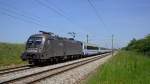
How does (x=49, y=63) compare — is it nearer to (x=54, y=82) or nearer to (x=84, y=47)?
(x=54, y=82)

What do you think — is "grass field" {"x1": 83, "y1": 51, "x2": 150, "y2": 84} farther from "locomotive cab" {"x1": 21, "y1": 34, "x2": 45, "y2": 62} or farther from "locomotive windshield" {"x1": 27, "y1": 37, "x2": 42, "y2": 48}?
"locomotive windshield" {"x1": 27, "y1": 37, "x2": 42, "y2": 48}

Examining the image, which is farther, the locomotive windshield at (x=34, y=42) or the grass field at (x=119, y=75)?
the locomotive windshield at (x=34, y=42)

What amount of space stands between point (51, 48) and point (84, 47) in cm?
2415

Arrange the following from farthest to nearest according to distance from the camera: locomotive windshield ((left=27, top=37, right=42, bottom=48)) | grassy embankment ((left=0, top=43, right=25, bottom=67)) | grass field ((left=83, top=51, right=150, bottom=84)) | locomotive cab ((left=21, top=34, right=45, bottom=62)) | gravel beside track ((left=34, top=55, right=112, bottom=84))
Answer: grassy embankment ((left=0, top=43, right=25, bottom=67)) < locomotive windshield ((left=27, top=37, right=42, bottom=48)) < locomotive cab ((left=21, top=34, right=45, bottom=62)) < gravel beside track ((left=34, top=55, right=112, bottom=84)) < grass field ((left=83, top=51, right=150, bottom=84))

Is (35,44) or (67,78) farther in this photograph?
(35,44)

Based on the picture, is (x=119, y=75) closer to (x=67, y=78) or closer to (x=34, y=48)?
(x=67, y=78)

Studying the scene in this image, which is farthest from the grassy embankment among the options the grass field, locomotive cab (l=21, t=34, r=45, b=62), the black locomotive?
the grass field

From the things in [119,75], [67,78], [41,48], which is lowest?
[67,78]

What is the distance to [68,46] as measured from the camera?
1335 inches

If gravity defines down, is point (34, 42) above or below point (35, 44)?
above

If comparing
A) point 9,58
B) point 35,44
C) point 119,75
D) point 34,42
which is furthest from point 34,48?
point 119,75

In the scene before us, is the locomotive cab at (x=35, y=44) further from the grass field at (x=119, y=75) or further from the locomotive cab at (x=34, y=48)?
the grass field at (x=119, y=75)

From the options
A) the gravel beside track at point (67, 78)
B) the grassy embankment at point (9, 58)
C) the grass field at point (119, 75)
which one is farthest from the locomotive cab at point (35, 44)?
the grass field at point (119, 75)

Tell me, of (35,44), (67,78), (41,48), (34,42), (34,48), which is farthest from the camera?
(34,42)
